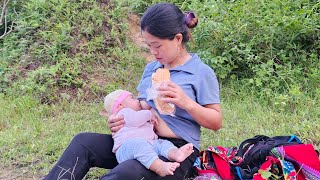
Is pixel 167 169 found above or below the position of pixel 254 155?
above

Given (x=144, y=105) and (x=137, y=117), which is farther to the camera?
(x=144, y=105)

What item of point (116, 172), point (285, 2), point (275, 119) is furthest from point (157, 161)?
point (285, 2)

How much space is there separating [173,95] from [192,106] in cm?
13

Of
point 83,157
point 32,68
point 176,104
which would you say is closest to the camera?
point 176,104

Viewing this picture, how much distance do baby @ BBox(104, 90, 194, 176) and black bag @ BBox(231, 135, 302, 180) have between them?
1.31 ft

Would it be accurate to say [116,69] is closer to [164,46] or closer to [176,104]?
[164,46]

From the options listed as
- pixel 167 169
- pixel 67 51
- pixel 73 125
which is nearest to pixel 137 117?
pixel 167 169

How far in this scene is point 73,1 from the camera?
610cm

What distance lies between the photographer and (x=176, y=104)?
7.72ft

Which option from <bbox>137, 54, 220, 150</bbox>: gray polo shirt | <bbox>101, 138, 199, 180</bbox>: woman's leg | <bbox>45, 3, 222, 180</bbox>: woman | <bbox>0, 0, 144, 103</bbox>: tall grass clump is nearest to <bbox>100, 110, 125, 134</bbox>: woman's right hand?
<bbox>45, 3, 222, 180</bbox>: woman

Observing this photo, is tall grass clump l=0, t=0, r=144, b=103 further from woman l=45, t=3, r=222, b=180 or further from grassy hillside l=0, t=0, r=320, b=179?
woman l=45, t=3, r=222, b=180

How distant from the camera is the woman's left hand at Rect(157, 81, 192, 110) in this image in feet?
7.64

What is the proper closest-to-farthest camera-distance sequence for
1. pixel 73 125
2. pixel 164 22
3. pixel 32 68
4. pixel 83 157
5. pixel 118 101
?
pixel 164 22, pixel 83 157, pixel 118 101, pixel 73 125, pixel 32 68

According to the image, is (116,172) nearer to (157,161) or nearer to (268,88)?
(157,161)
